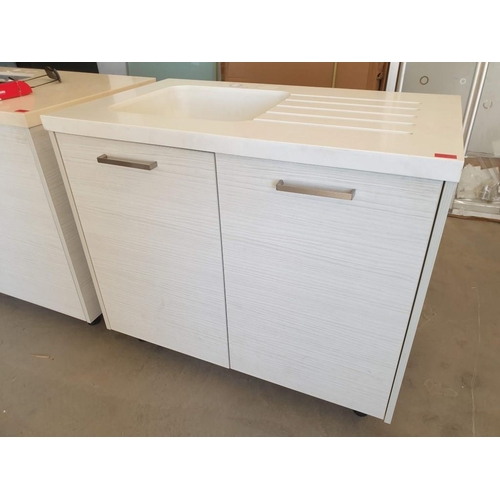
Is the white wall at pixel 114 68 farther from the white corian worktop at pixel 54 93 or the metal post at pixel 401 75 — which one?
the metal post at pixel 401 75

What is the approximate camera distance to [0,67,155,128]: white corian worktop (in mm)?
1076

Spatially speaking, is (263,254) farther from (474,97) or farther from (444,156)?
(474,97)

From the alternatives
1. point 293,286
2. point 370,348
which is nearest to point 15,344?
point 293,286

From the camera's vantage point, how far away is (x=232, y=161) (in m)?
0.85

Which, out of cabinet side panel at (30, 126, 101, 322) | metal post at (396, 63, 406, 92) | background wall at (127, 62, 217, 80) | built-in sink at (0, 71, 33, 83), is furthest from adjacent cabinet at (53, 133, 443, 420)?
metal post at (396, 63, 406, 92)

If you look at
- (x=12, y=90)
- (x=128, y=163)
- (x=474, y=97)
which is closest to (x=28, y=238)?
(x=12, y=90)

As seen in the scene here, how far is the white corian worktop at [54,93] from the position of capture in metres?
1.08

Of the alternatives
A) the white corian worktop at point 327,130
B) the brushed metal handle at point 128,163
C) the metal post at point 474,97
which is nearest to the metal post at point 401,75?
the metal post at point 474,97

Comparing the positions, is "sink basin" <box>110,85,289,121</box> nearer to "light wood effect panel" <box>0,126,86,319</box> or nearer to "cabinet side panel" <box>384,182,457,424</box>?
"light wood effect panel" <box>0,126,86,319</box>

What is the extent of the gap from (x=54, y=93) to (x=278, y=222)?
907 millimetres

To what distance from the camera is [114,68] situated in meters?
2.61

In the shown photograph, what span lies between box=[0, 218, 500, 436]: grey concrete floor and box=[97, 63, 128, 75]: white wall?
1.70 meters

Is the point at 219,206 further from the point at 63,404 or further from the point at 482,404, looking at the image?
the point at 482,404

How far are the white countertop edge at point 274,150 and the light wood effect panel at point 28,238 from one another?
212mm
